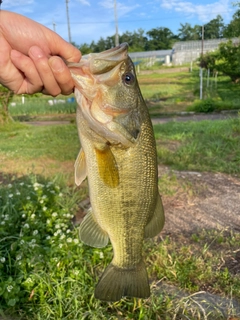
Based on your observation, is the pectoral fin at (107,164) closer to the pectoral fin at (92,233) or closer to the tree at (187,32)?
the pectoral fin at (92,233)

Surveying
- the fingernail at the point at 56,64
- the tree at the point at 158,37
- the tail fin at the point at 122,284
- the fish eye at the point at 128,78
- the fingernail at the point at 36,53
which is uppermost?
the tree at the point at 158,37

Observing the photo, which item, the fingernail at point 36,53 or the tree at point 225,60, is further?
the tree at point 225,60

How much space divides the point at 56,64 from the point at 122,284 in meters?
1.06

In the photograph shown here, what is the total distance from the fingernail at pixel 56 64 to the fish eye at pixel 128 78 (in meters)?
0.28

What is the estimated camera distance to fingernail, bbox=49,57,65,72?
1.68m

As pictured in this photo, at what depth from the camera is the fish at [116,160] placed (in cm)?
161

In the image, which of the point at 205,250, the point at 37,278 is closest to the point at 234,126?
the point at 205,250

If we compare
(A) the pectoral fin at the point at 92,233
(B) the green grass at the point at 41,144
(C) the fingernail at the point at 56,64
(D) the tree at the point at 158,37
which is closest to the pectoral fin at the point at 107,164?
(A) the pectoral fin at the point at 92,233

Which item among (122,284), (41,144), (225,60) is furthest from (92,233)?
(225,60)

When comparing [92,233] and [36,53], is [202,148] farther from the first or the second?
[36,53]

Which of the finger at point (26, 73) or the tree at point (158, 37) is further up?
the tree at point (158, 37)

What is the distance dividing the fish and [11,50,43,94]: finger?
297 millimetres

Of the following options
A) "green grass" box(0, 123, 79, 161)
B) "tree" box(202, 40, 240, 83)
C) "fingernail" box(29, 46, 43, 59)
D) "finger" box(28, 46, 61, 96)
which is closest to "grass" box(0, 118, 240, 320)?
"finger" box(28, 46, 61, 96)

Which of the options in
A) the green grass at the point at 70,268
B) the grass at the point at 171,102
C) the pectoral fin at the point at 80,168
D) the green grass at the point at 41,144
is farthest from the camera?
the grass at the point at 171,102
